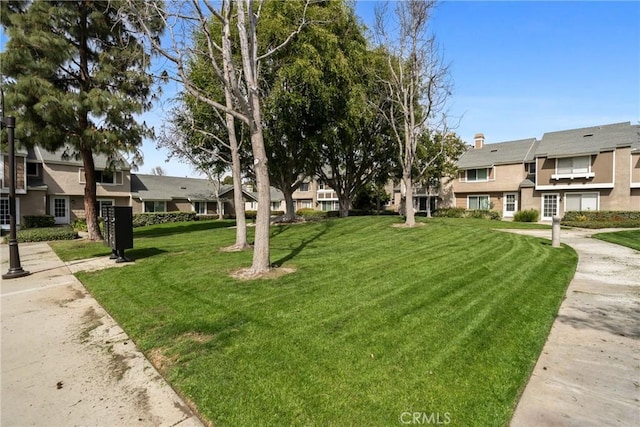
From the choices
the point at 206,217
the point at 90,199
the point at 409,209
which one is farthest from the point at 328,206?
the point at 90,199

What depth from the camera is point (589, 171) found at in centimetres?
2452

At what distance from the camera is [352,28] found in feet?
59.3

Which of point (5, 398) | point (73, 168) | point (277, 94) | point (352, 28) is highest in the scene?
point (352, 28)

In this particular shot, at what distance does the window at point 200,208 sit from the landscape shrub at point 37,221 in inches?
562

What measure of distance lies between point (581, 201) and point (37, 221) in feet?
135

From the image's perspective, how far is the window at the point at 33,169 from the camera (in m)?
25.5

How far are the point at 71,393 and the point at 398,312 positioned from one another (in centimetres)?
391

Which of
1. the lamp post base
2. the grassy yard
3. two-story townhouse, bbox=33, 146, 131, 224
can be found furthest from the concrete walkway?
two-story townhouse, bbox=33, 146, 131, 224

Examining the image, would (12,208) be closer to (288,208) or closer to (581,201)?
(288,208)

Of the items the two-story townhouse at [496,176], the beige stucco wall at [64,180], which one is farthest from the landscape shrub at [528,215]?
the beige stucco wall at [64,180]

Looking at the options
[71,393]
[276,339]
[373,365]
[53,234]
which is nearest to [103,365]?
[71,393]

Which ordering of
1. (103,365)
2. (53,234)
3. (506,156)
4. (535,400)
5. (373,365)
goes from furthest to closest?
(506,156) → (53,234) → (103,365) → (373,365) → (535,400)

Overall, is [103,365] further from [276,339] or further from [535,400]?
[535,400]

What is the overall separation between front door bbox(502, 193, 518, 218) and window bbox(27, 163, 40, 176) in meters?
40.2
